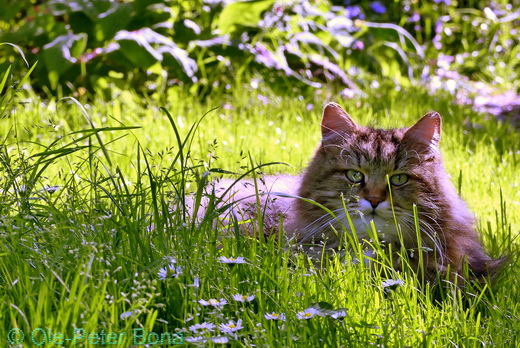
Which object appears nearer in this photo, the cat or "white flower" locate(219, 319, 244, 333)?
"white flower" locate(219, 319, 244, 333)

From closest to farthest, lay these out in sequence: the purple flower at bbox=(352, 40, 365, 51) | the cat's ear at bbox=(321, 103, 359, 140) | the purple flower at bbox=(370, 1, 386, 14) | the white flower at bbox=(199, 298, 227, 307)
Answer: the white flower at bbox=(199, 298, 227, 307)
the cat's ear at bbox=(321, 103, 359, 140)
the purple flower at bbox=(352, 40, 365, 51)
the purple flower at bbox=(370, 1, 386, 14)

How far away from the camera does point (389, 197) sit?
2359mm

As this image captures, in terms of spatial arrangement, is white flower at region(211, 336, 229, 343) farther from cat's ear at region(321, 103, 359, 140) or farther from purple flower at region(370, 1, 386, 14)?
purple flower at region(370, 1, 386, 14)

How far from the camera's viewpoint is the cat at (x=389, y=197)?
237 cm

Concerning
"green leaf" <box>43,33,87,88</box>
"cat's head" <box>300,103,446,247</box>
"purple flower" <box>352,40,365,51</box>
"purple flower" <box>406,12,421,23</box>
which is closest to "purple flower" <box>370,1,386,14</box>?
"purple flower" <box>406,12,421,23</box>

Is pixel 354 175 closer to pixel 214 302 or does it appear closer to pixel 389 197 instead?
pixel 389 197

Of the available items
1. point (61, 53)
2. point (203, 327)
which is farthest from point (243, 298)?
point (61, 53)

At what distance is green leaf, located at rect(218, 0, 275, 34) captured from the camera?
17.8 ft

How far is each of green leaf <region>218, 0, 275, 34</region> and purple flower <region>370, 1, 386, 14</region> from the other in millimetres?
2939

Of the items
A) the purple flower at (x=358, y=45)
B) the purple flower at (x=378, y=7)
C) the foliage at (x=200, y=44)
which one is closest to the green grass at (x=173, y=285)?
the foliage at (x=200, y=44)

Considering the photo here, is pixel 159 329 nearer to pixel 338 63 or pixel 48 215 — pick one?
pixel 48 215

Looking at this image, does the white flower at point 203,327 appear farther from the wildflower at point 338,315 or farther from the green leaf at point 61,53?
the green leaf at point 61,53

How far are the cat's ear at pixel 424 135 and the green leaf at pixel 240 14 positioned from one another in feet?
10.5

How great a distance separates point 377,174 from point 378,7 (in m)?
6.13
